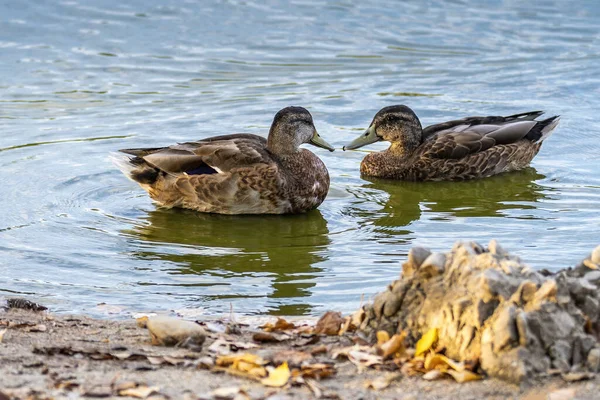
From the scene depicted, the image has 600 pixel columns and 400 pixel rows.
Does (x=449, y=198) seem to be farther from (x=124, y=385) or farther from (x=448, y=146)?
(x=124, y=385)

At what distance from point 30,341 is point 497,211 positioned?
18.7ft

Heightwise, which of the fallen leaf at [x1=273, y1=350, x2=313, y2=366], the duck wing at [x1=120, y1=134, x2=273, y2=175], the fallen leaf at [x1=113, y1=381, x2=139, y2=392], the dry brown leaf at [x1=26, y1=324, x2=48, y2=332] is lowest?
the dry brown leaf at [x1=26, y1=324, x2=48, y2=332]

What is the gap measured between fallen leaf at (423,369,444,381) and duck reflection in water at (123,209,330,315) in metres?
2.31

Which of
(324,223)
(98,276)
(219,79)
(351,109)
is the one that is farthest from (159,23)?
(98,276)

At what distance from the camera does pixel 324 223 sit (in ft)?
34.0

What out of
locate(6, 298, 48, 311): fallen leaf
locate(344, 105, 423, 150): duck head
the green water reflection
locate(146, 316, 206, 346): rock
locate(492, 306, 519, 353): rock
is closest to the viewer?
locate(492, 306, 519, 353): rock

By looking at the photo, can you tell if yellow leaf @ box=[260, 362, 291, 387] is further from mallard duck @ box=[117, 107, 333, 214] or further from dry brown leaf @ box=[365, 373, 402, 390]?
mallard duck @ box=[117, 107, 333, 214]

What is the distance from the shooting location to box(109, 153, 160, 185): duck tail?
11.1m

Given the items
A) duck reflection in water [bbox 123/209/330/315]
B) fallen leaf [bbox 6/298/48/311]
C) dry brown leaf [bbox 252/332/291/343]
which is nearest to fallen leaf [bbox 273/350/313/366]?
dry brown leaf [bbox 252/332/291/343]

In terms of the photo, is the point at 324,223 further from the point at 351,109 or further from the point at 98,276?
the point at 351,109

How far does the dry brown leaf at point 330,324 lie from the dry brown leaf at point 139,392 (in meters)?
1.41

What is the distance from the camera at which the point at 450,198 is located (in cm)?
1152

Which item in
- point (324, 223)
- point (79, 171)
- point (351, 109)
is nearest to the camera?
point (324, 223)

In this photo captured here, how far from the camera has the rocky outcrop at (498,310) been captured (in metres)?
5.03
